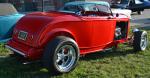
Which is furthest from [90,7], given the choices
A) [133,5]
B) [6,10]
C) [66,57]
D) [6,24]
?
[133,5]

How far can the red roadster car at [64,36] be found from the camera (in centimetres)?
586

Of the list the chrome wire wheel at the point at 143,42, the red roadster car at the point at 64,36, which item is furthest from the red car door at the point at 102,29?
the chrome wire wheel at the point at 143,42

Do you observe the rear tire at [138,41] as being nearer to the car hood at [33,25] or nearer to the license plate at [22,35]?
the car hood at [33,25]

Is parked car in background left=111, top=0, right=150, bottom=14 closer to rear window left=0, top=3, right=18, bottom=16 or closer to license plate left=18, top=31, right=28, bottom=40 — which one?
rear window left=0, top=3, right=18, bottom=16

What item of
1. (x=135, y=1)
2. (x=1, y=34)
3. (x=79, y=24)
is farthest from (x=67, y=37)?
(x=135, y=1)

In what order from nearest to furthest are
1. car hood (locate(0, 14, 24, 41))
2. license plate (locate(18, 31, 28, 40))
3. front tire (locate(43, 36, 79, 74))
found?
front tire (locate(43, 36, 79, 74)) → license plate (locate(18, 31, 28, 40)) → car hood (locate(0, 14, 24, 41))

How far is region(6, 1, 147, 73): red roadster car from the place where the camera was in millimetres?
5855

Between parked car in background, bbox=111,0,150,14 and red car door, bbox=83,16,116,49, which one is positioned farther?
parked car in background, bbox=111,0,150,14

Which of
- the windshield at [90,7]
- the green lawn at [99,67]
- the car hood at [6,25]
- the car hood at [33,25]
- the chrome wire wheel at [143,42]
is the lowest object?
the green lawn at [99,67]

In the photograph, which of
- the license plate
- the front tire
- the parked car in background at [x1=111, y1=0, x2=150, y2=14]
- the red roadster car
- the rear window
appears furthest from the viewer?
the parked car in background at [x1=111, y1=0, x2=150, y2=14]

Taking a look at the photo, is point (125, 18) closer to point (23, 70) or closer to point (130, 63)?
point (130, 63)

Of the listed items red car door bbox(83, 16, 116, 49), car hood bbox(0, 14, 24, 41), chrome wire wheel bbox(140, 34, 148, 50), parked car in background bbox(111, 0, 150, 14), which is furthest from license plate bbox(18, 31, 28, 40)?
parked car in background bbox(111, 0, 150, 14)

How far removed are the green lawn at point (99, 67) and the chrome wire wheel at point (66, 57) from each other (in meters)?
0.17

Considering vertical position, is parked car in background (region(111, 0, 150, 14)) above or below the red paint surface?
below
